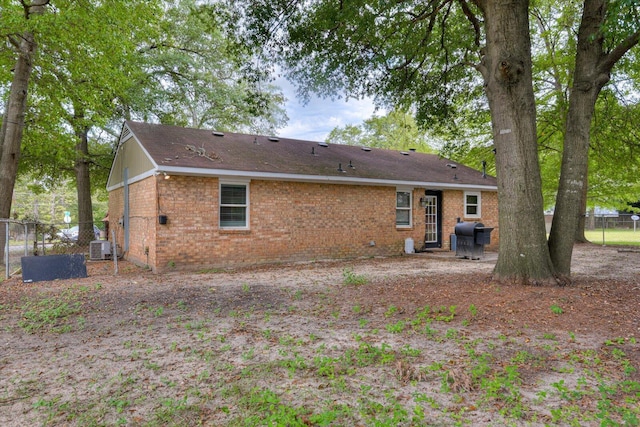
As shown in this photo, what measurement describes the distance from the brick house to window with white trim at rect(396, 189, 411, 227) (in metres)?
0.04

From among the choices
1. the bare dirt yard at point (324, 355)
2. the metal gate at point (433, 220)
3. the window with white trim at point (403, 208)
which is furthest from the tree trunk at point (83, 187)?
the metal gate at point (433, 220)

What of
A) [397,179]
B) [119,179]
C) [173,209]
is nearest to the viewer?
[173,209]

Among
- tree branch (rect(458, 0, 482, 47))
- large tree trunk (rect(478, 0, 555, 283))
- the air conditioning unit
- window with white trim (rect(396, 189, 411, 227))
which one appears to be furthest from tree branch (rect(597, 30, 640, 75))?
the air conditioning unit

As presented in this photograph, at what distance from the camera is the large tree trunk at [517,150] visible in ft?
20.1

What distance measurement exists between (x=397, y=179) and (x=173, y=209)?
7.29 meters

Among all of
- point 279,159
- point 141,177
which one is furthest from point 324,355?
point 141,177

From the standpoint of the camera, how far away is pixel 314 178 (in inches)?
443

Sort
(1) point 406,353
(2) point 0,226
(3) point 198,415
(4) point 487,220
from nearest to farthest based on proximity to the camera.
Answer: (3) point 198,415 < (1) point 406,353 < (2) point 0,226 < (4) point 487,220

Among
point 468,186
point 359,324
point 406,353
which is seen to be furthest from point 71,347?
point 468,186

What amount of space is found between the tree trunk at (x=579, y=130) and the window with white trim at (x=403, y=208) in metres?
6.95

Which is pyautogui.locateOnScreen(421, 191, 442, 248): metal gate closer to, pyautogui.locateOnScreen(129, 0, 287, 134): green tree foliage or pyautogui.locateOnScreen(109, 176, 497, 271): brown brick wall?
pyautogui.locateOnScreen(109, 176, 497, 271): brown brick wall

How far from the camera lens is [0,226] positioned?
1079 cm

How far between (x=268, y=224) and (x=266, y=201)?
2.21ft

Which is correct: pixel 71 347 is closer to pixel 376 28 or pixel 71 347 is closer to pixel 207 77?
pixel 376 28
